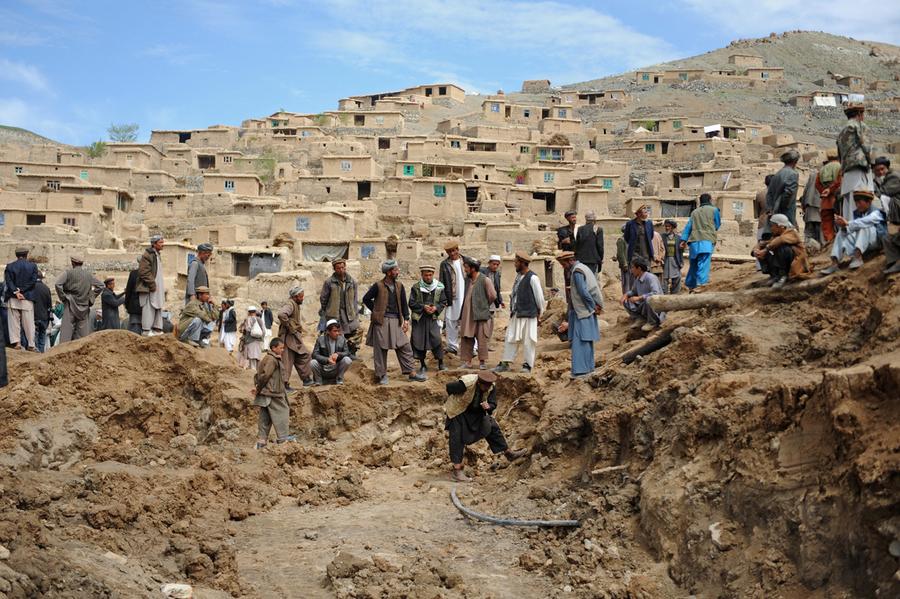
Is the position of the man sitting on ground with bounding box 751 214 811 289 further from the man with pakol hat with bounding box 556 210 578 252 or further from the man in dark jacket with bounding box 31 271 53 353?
the man in dark jacket with bounding box 31 271 53 353

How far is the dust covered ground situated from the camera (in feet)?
20.4

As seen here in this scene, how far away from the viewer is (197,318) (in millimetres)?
12320

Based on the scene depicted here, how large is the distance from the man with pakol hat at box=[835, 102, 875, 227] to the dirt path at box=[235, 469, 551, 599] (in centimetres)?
510

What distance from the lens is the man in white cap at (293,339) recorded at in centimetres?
1183

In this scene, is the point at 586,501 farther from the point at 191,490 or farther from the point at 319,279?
the point at 319,279

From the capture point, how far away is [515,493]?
30.0ft

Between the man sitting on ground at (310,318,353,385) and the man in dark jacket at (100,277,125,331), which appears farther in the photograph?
the man in dark jacket at (100,277,125,331)

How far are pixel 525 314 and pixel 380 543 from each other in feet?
13.6

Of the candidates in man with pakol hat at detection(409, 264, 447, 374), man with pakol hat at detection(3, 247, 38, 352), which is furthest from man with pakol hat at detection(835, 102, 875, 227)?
man with pakol hat at detection(3, 247, 38, 352)

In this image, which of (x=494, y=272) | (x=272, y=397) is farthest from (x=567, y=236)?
(x=272, y=397)

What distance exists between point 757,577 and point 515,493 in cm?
313

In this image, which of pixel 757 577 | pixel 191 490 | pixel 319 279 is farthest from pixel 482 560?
pixel 319 279

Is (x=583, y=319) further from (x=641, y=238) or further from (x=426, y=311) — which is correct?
(x=641, y=238)

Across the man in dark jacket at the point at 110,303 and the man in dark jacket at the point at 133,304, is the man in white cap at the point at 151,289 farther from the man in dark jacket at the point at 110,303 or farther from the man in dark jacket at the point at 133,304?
the man in dark jacket at the point at 110,303
